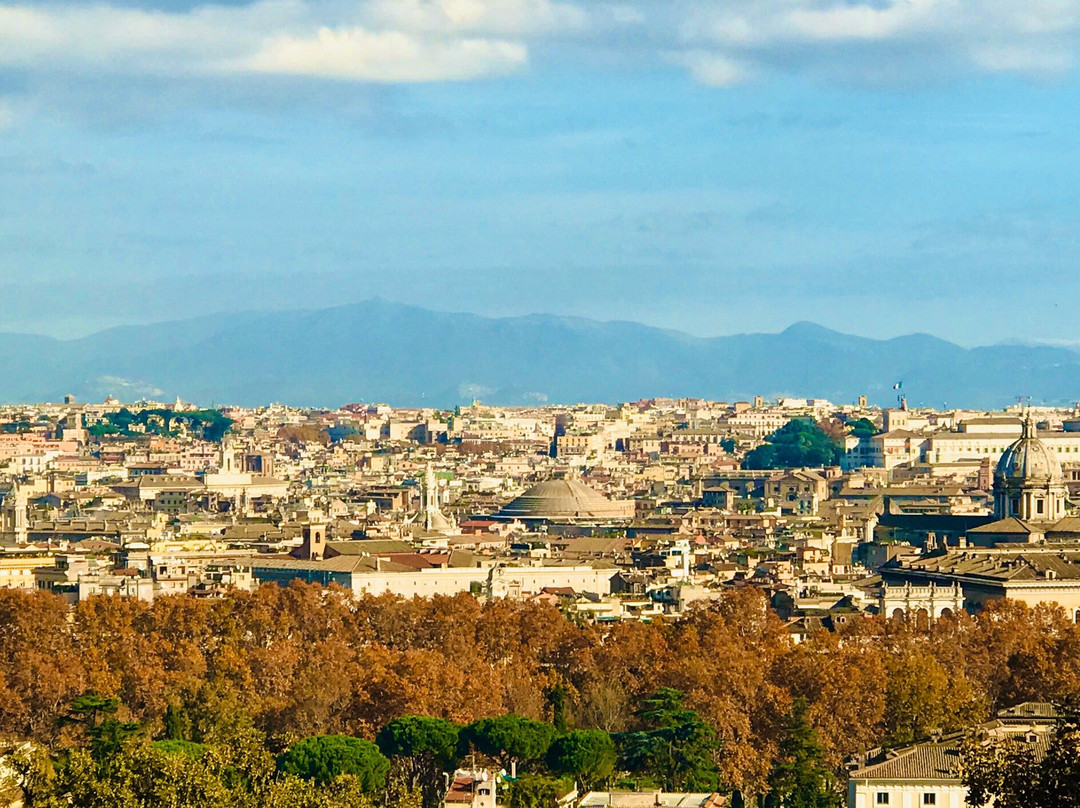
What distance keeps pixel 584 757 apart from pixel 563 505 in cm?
7702

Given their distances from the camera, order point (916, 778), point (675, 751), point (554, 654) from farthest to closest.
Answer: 1. point (554, 654)
2. point (675, 751)
3. point (916, 778)

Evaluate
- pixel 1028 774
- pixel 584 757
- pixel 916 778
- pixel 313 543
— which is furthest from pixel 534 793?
pixel 313 543

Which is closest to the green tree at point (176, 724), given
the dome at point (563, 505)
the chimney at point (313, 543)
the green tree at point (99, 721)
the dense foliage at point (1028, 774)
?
the green tree at point (99, 721)

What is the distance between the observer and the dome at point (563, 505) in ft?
426

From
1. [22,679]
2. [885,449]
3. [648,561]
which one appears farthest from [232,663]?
[885,449]

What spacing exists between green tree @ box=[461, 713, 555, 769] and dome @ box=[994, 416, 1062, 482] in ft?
172

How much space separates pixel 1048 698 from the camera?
61.7m

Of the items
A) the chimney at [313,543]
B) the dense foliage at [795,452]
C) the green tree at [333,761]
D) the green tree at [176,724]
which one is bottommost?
the green tree at [333,761]

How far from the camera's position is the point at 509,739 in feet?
180

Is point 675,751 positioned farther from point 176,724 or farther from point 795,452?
point 795,452

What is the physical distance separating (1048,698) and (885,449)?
127 meters

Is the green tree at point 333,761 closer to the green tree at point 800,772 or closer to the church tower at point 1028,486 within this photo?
the green tree at point 800,772

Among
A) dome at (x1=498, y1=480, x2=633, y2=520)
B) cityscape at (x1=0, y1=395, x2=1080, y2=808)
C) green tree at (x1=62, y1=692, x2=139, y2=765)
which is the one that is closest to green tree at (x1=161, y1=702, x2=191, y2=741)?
cityscape at (x1=0, y1=395, x2=1080, y2=808)

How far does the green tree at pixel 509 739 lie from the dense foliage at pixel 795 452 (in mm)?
123554
